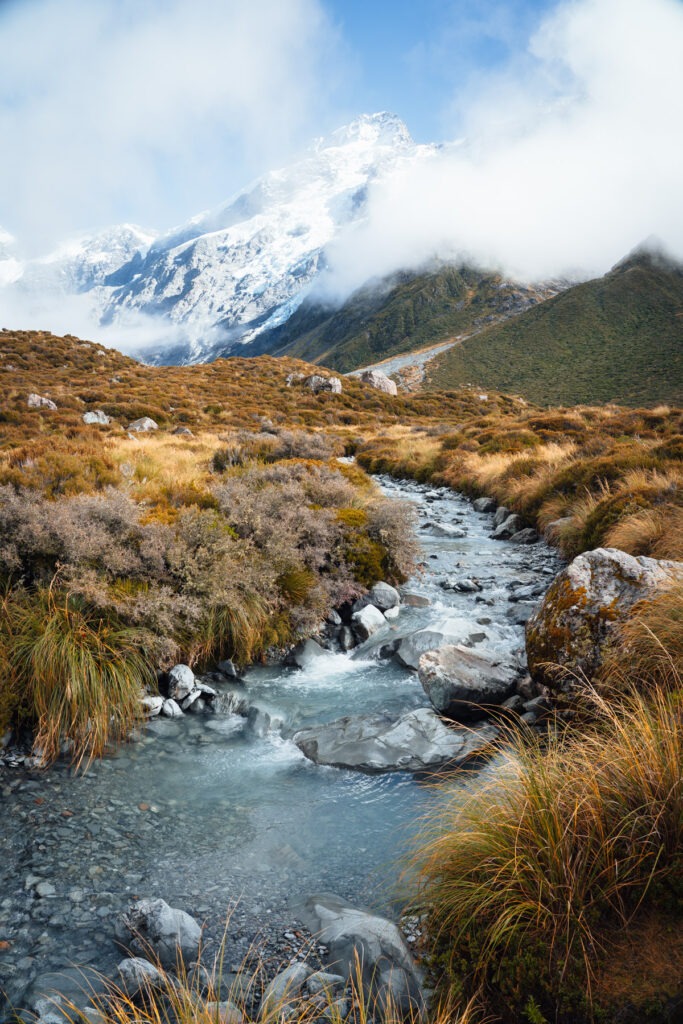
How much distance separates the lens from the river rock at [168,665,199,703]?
6855 millimetres

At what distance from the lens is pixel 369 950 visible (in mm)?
3373

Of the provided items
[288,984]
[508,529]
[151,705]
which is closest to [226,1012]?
[288,984]

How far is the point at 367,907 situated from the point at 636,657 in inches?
130

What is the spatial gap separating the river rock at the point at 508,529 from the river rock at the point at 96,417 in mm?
23118

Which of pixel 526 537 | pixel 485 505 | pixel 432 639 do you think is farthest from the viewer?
pixel 485 505

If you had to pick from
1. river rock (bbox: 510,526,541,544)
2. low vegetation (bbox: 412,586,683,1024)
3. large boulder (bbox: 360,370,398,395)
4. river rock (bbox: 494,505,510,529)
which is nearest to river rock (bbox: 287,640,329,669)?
low vegetation (bbox: 412,586,683,1024)

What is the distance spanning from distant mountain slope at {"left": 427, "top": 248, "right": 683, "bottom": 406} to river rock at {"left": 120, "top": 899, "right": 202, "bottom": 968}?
7838cm

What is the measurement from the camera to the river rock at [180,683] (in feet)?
22.5

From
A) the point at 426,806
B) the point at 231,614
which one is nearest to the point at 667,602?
the point at 426,806

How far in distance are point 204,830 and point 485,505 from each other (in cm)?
1663

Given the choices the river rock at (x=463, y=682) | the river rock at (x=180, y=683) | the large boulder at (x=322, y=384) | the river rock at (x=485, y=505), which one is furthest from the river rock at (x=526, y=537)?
the large boulder at (x=322, y=384)

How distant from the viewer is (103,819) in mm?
4840

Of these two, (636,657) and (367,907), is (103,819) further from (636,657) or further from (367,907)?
(636,657)

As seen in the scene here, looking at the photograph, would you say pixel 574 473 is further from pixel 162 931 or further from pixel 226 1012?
pixel 226 1012
